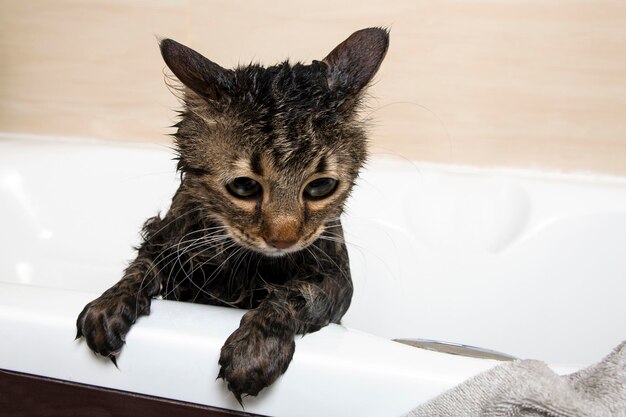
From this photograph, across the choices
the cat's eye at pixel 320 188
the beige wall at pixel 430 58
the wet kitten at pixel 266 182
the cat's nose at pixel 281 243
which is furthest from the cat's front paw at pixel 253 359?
the beige wall at pixel 430 58

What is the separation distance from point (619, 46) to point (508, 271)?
755mm

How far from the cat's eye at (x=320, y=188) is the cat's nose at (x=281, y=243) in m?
0.09

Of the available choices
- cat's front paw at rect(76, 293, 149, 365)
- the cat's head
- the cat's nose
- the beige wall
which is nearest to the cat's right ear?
the cat's head

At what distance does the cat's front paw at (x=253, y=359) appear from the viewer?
0.90m

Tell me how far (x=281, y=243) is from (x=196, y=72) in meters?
0.30

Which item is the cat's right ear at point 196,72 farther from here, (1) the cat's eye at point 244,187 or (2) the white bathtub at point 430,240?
(2) the white bathtub at point 430,240

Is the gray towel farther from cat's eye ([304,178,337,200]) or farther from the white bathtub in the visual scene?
the white bathtub

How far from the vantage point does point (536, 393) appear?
80 centimetres

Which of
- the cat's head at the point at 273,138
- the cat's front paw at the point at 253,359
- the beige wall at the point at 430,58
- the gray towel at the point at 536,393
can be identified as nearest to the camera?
the gray towel at the point at 536,393

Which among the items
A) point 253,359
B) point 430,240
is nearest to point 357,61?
point 253,359

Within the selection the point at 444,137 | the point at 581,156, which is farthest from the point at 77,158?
the point at 581,156

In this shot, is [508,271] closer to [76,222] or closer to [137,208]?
[137,208]

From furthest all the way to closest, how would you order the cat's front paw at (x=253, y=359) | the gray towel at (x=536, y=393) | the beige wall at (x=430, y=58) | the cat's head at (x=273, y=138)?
1. the beige wall at (x=430, y=58)
2. the cat's head at (x=273, y=138)
3. the cat's front paw at (x=253, y=359)
4. the gray towel at (x=536, y=393)

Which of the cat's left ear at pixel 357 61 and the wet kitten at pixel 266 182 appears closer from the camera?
the wet kitten at pixel 266 182
